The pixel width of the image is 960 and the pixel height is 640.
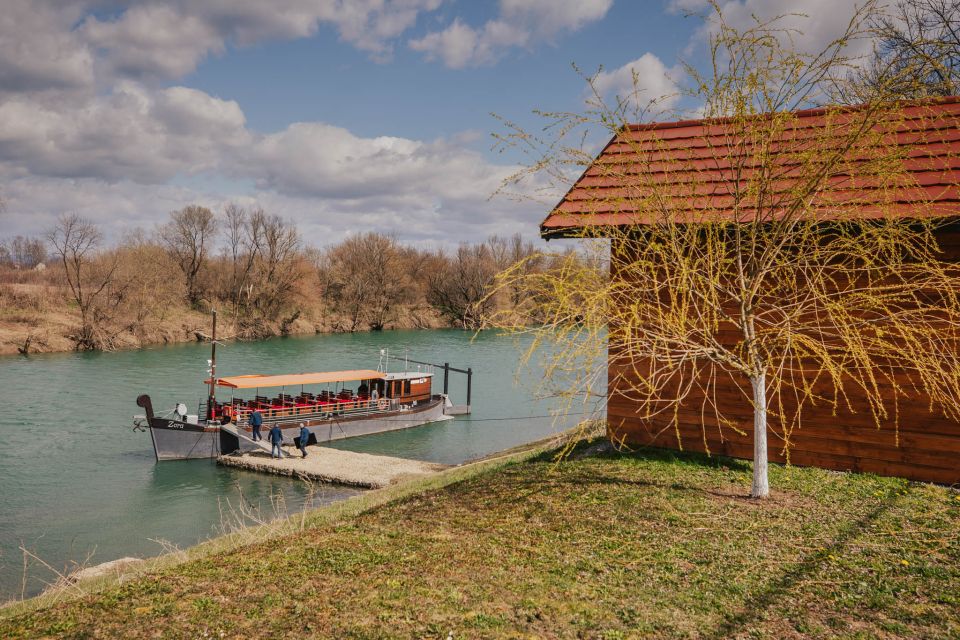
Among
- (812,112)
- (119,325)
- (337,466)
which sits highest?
(812,112)

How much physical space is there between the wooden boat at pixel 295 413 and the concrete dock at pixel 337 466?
3.39 feet

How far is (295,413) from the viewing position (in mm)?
23844

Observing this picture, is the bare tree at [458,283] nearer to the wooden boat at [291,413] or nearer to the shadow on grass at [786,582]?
the wooden boat at [291,413]

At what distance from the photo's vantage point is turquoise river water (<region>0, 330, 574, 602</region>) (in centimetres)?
1394

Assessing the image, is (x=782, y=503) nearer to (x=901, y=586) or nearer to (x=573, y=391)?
(x=901, y=586)

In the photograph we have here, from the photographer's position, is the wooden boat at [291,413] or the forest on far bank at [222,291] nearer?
the wooden boat at [291,413]

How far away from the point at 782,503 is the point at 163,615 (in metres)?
6.40

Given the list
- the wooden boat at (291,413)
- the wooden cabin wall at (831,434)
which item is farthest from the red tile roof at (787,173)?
the wooden boat at (291,413)

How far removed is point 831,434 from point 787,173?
3801mm

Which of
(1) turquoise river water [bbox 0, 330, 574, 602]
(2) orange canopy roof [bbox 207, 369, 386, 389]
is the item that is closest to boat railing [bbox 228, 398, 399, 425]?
(2) orange canopy roof [bbox 207, 369, 386, 389]

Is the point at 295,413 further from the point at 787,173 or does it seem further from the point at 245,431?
the point at 787,173

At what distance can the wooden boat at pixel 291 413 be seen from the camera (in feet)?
68.5

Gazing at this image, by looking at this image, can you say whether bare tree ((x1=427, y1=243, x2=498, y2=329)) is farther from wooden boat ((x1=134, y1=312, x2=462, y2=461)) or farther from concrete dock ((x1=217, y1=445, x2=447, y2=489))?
concrete dock ((x1=217, y1=445, x2=447, y2=489))

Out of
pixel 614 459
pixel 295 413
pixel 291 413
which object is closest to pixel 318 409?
pixel 295 413
